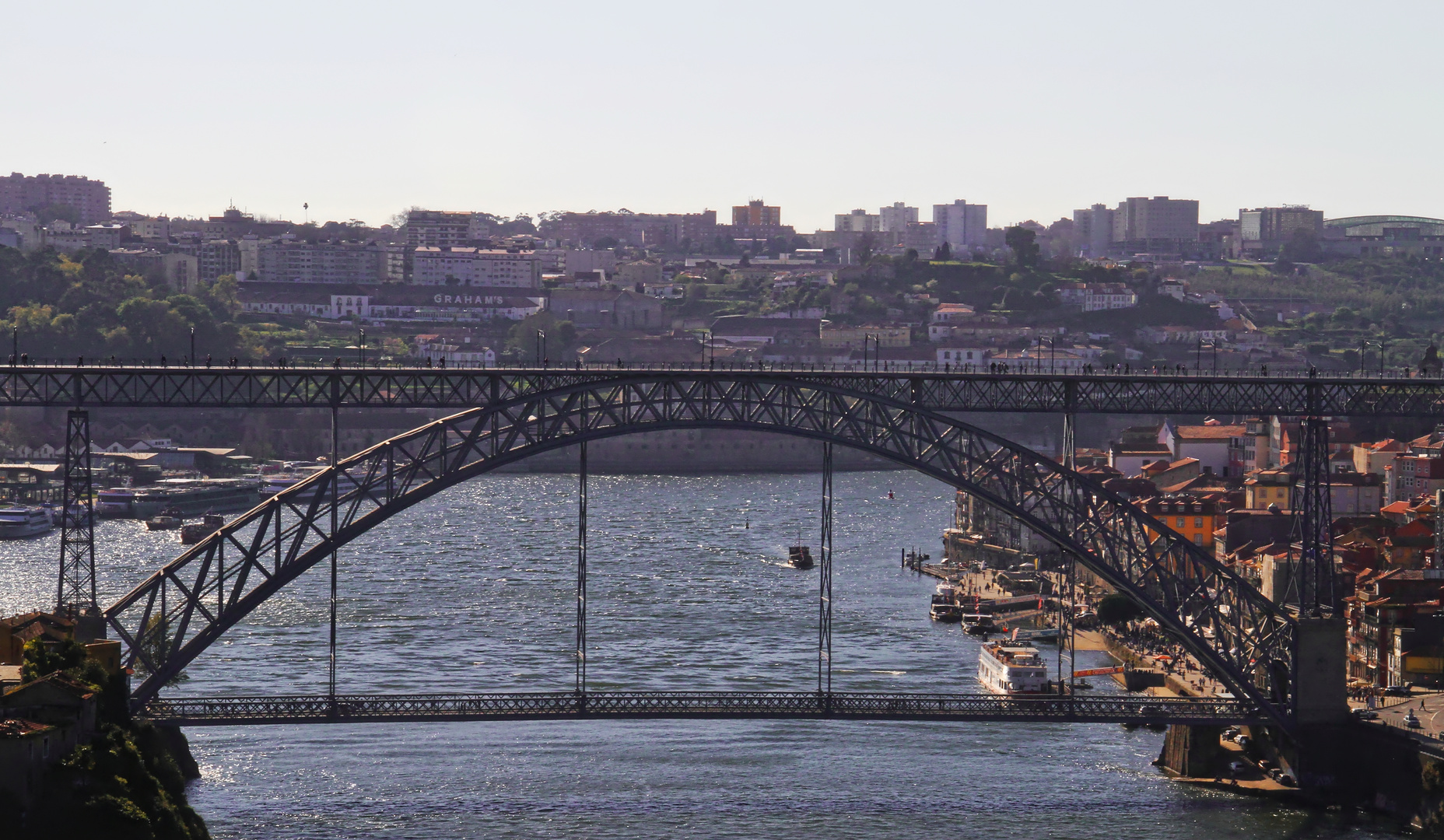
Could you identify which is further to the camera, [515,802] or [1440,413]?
[1440,413]

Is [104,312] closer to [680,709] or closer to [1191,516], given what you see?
[1191,516]

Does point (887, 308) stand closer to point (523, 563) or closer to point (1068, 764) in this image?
point (523, 563)

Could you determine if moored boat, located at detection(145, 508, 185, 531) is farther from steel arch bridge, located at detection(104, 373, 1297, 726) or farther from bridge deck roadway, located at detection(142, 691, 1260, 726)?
bridge deck roadway, located at detection(142, 691, 1260, 726)

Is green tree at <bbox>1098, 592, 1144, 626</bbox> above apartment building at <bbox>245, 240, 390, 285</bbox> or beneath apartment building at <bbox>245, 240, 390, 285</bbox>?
beneath

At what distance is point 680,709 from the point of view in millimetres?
36125

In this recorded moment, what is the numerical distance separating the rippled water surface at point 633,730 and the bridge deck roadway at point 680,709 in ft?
4.68

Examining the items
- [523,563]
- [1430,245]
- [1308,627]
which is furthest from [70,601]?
[1430,245]

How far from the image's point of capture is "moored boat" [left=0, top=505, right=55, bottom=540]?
7638 cm

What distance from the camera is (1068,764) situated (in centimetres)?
4003

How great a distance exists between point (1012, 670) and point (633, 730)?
27.9 feet

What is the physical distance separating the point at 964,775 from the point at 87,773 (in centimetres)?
1622

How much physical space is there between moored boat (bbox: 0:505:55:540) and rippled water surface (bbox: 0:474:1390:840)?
99.3 inches

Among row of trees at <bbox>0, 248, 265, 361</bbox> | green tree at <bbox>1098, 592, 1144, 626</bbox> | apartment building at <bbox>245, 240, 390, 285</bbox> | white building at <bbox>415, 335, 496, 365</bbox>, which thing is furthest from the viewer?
apartment building at <bbox>245, 240, 390, 285</bbox>

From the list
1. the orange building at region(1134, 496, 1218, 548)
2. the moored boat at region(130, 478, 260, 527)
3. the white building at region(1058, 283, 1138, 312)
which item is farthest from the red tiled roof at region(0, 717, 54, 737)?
the white building at region(1058, 283, 1138, 312)
